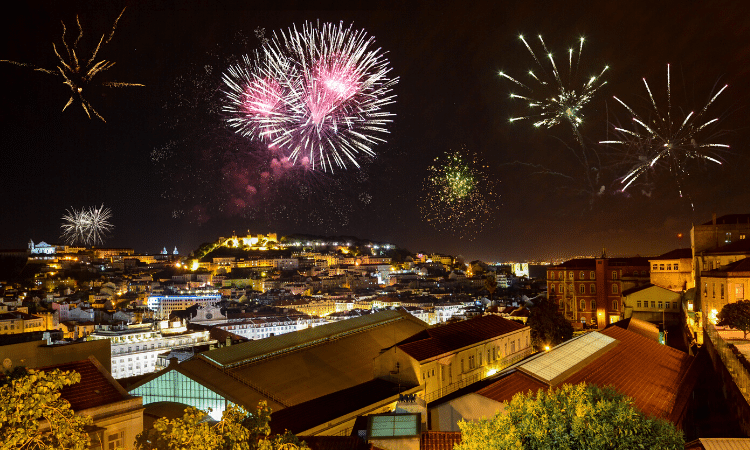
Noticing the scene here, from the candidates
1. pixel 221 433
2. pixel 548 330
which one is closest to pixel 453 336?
pixel 548 330

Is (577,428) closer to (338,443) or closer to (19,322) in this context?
(338,443)

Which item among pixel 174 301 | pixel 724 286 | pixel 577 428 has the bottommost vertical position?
pixel 174 301

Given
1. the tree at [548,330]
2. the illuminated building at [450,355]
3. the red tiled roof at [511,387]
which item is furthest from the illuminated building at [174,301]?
the red tiled roof at [511,387]

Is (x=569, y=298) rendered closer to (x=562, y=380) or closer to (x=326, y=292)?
(x=562, y=380)

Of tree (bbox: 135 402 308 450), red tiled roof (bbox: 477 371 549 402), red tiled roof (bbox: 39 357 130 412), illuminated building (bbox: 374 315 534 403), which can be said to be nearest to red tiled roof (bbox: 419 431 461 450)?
red tiled roof (bbox: 477 371 549 402)

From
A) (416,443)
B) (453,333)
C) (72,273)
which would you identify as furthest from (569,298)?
(72,273)

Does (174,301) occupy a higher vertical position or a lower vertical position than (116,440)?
lower

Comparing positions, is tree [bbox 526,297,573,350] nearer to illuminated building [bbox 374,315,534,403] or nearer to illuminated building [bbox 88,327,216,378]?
illuminated building [bbox 374,315,534,403]
